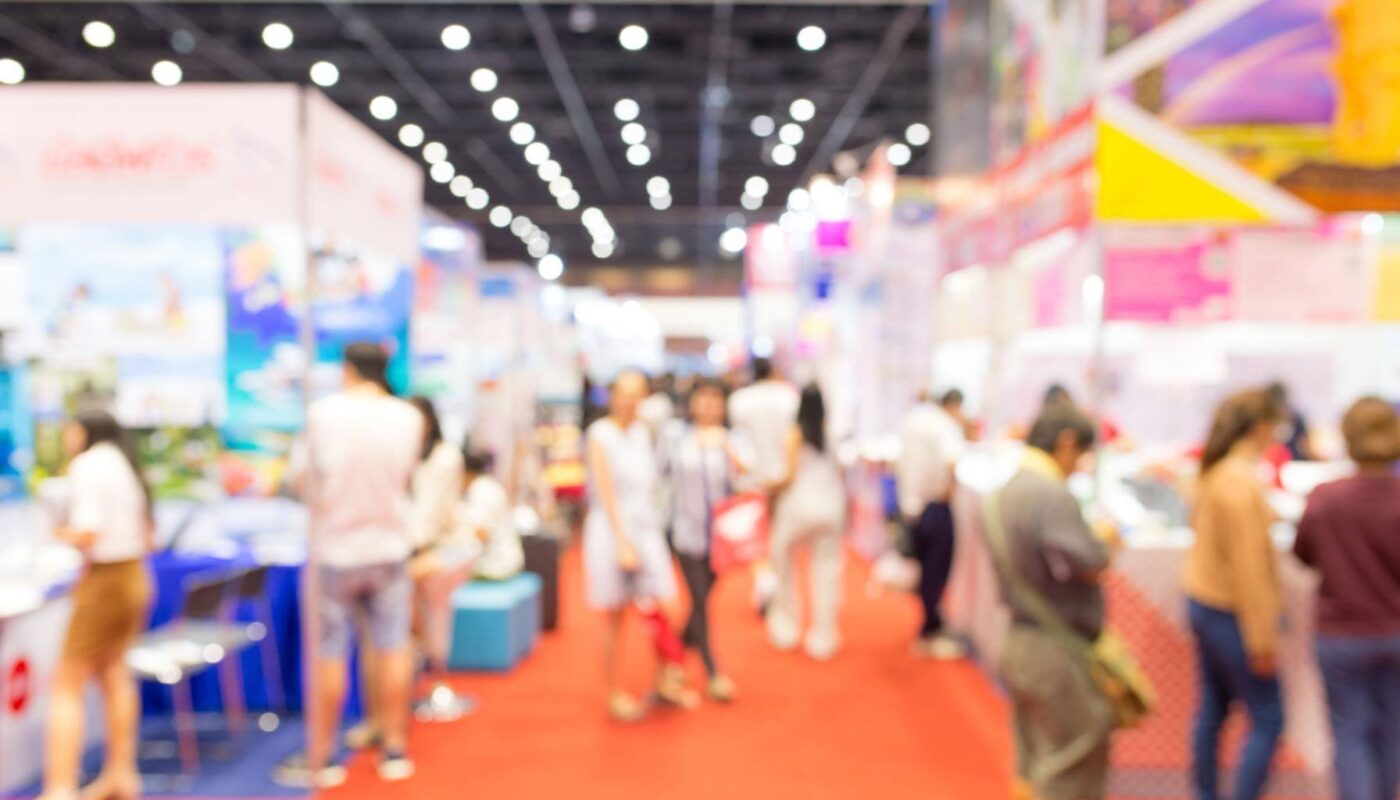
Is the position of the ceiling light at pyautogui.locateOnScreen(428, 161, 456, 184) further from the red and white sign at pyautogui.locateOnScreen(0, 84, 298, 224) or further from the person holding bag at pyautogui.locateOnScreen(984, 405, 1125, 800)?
the person holding bag at pyautogui.locateOnScreen(984, 405, 1125, 800)

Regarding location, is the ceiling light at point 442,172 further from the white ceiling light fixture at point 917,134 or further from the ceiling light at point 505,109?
the white ceiling light fixture at point 917,134

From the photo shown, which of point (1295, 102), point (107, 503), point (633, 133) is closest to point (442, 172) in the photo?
point (633, 133)

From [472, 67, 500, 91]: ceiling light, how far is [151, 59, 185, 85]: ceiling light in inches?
117

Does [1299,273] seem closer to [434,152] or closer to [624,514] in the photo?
[624,514]

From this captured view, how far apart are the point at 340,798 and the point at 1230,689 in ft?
9.51

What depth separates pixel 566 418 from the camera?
1313cm

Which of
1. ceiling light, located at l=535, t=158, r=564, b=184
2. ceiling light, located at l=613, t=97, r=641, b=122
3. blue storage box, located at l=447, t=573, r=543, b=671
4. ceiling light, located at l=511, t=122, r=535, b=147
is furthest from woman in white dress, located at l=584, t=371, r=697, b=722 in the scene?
ceiling light, located at l=535, t=158, r=564, b=184

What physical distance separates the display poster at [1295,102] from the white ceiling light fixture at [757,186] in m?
14.4

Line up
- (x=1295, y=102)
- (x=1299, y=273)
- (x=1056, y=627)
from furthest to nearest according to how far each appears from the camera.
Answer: (x=1299, y=273), (x=1295, y=102), (x=1056, y=627)

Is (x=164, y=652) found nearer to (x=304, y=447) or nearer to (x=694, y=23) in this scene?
(x=304, y=447)

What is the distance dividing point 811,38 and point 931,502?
607 cm

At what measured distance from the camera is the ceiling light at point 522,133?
47.3ft

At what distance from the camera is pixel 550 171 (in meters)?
17.7

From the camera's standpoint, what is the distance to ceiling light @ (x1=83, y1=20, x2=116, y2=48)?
34.1 ft
